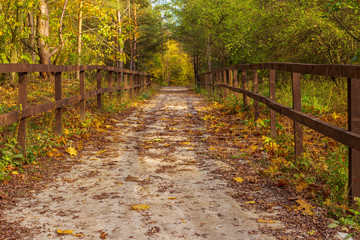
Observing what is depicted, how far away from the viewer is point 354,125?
331 centimetres

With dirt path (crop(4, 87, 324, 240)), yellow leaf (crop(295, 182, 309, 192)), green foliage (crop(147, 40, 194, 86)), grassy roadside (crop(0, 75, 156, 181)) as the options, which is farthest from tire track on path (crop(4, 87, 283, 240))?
green foliage (crop(147, 40, 194, 86))

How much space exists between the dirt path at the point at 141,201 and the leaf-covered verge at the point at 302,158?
558 millimetres

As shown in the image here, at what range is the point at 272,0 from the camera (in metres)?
17.9

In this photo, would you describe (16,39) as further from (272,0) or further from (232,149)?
(272,0)

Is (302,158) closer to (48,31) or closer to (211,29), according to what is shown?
(48,31)

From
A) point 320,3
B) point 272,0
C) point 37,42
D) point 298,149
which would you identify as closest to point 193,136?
point 298,149

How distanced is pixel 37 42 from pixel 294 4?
10577 mm

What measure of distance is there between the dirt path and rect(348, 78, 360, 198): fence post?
785 millimetres

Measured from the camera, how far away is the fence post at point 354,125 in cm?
330

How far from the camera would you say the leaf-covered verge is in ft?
11.6

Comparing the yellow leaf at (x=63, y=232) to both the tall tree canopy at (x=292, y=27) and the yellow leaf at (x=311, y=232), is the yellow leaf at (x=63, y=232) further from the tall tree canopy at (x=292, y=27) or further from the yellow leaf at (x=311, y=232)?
the tall tree canopy at (x=292, y=27)

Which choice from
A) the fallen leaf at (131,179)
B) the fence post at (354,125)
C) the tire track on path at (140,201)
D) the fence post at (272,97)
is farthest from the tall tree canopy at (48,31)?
the fence post at (354,125)

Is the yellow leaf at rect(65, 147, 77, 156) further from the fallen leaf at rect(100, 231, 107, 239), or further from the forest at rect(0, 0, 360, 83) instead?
the forest at rect(0, 0, 360, 83)

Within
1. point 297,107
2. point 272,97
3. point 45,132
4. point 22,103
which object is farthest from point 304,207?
point 45,132
